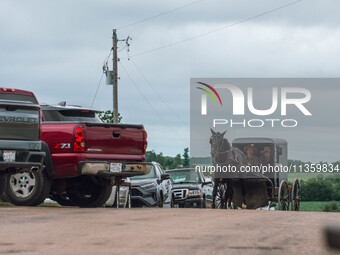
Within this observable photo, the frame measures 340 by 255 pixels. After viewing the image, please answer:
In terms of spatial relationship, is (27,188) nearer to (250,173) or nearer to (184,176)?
(250,173)

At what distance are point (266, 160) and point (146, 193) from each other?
4.79 m

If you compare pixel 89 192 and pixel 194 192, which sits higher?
pixel 89 192

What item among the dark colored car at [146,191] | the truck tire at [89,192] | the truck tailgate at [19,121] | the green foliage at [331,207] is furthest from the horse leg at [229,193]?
the green foliage at [331,207]

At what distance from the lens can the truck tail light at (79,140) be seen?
52.3 feet

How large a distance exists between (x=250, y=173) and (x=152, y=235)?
1516 cm

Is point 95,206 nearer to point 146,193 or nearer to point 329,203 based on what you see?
point 146,193

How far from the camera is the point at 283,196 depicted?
25.1 metres

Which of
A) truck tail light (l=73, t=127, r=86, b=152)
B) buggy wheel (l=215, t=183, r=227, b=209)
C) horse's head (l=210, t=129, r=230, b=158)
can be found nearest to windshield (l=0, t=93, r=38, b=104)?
truck tail light (l=73, t=127, r=86, b=152)

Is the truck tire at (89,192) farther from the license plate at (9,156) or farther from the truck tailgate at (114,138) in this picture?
the license plate at (9,156)

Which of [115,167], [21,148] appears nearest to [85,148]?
[115,167]

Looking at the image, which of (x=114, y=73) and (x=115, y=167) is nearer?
(x=115, y=167)

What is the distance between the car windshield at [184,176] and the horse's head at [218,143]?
17.9 ft

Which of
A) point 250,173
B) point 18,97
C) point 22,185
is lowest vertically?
Result: point 22,185

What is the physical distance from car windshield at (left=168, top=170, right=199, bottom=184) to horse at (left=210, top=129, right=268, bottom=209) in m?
3.77
